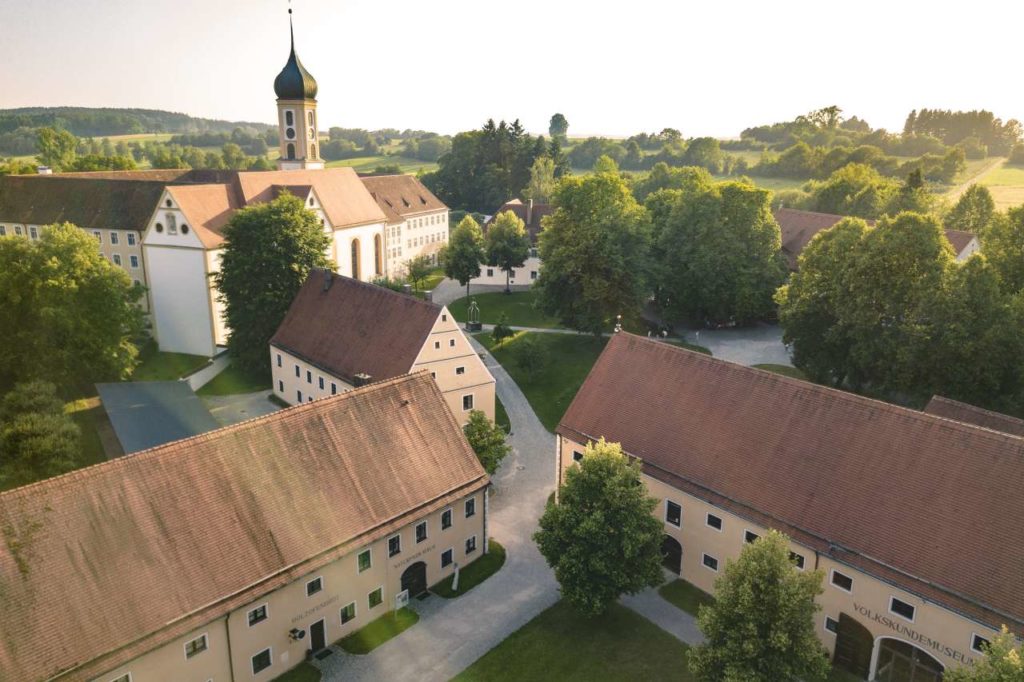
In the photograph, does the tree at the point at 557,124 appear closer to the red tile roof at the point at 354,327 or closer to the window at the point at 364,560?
the red tile roof at the point at 354,327

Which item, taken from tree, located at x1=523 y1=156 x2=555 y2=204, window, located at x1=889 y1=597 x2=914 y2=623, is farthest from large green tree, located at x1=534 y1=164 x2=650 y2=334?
tree, located at x1=523 y1=156 x2=555 y2=204

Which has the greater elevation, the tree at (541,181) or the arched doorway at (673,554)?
the tree at (541,181)

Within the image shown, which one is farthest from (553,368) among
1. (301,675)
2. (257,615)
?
(257,615)

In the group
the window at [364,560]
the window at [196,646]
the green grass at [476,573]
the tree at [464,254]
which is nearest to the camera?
the window at [196,646]

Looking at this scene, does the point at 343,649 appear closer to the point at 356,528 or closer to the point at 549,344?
the point at 356,528

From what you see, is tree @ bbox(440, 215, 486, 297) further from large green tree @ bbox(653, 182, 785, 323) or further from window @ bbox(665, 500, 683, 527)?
window @ bbox(665, 500, 683, 527)

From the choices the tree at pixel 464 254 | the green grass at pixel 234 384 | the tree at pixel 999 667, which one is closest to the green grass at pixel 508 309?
the tree at pixel 464 254
